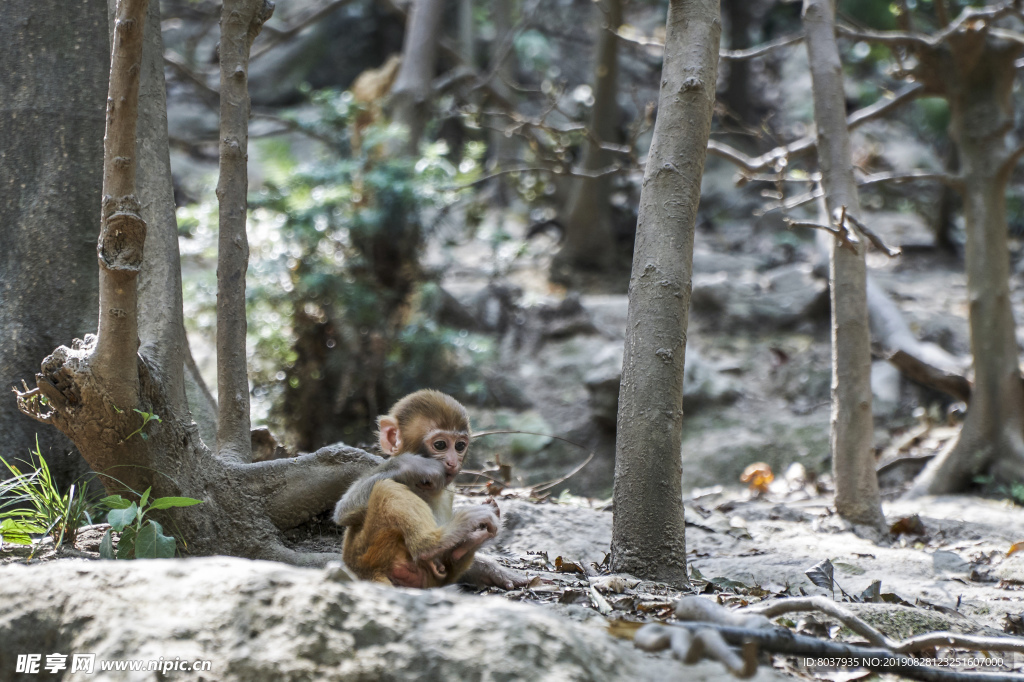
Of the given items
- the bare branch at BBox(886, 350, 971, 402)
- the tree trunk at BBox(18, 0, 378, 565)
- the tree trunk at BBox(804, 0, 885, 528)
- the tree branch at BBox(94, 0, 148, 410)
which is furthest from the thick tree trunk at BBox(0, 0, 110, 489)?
the bare branch at BBox(886, 350, 971, 402)

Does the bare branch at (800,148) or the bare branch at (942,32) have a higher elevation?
the bare branch at (942,32)

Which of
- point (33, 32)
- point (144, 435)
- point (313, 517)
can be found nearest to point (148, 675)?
point (144, 435)

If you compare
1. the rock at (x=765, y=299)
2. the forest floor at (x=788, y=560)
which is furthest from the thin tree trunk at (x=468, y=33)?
the forest floor at (x=788, y=560)

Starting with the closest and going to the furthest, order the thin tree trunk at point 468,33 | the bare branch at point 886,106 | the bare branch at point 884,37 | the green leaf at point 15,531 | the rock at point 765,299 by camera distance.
Result: the green leaf at point 15,531 → the bare branch at point 884,37 → the bare branch at point 886,106 → the rock at point 765,299 → the thin tree trunk at point 468,33

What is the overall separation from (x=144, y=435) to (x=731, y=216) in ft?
44.1

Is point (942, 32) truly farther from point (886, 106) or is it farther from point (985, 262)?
point (985, 262)

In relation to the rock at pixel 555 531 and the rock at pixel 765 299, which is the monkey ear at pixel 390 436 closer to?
the rock at pixel 555 531

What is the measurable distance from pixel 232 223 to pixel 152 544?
152 cm

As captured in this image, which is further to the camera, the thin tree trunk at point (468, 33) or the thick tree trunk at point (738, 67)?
the thick tree trunk at point (738, 67)

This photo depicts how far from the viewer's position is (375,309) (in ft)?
26.9

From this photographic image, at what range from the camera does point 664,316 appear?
10.6ft

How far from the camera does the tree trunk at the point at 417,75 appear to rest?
1042 cm

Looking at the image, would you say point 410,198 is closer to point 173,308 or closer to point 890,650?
point 173,308

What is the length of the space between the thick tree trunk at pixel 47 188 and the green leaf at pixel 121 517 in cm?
131
